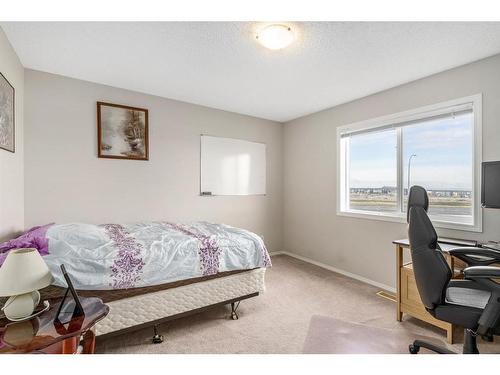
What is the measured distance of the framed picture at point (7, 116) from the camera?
1.96m

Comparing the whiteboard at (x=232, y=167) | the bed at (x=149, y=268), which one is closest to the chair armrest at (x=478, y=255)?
the bed at (x=149, y=268)

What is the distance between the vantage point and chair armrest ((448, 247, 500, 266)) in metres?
1.71

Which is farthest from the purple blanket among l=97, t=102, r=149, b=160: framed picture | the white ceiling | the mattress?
the white ceiling

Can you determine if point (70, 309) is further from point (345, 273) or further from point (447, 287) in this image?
point (345, 273)

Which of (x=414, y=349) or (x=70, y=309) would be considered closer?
(x=70, y=309)

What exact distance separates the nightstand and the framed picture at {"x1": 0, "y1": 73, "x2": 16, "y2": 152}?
1.54 meters

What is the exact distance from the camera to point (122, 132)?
3.10 metres

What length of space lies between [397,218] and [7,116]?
3.95 m

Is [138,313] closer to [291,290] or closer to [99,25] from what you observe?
[291,290]

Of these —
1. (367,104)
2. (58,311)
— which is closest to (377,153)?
(367,104)

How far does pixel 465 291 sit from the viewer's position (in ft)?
5.04

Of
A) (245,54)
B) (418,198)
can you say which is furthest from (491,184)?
(245,54)
